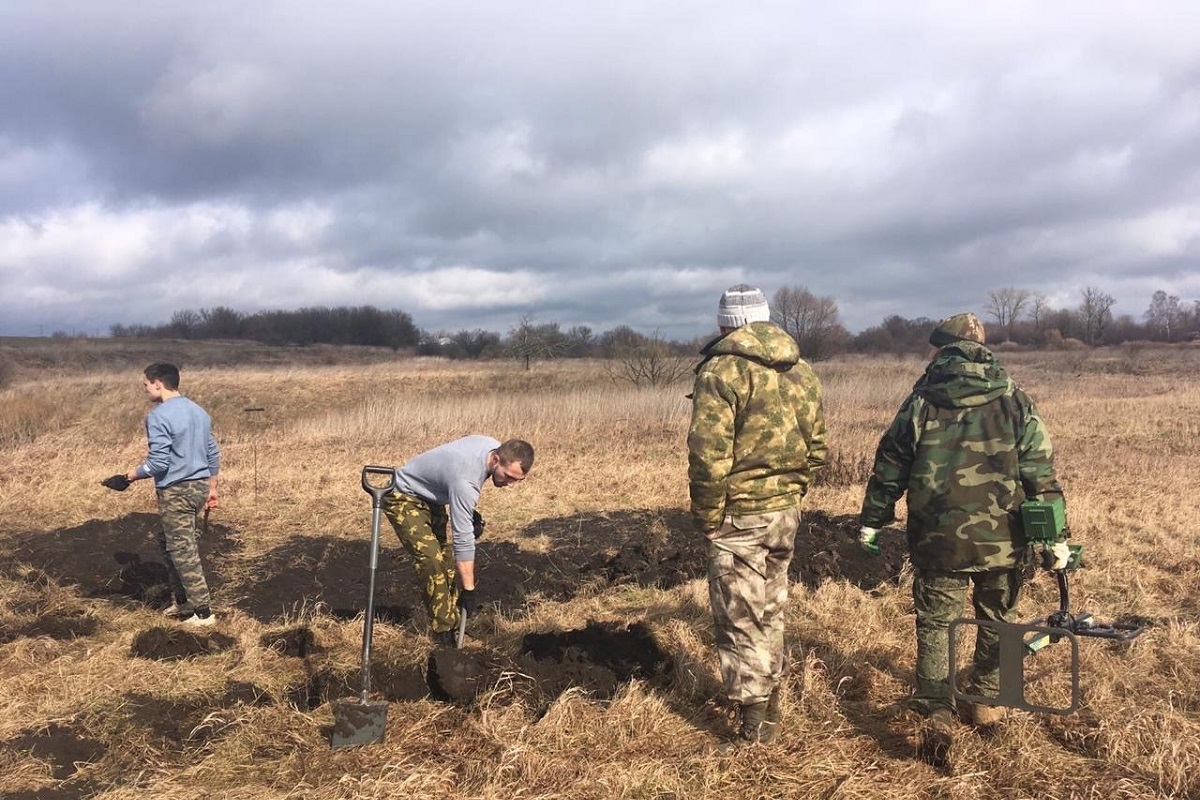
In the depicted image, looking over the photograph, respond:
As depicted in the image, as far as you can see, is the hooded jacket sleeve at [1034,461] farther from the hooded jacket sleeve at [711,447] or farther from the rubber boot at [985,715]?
the hooded jacket sleeve at [711,447]

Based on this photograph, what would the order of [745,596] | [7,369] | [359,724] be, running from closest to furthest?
[745,596] < [359,724] < [7,369]

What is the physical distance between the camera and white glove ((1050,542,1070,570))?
3.09 meters

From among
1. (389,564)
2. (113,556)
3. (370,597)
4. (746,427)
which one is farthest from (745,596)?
(113,556)

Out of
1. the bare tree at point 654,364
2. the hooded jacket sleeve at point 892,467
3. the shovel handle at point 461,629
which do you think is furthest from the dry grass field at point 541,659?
the bare tree at point 654,364

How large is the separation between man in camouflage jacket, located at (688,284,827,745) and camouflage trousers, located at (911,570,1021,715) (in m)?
0.70

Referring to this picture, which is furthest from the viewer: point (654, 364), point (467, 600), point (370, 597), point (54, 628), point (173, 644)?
point (654, 364)

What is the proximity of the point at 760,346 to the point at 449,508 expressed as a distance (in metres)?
2.15

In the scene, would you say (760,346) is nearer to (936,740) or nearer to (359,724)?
(936,740)

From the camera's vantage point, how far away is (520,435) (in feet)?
49.7

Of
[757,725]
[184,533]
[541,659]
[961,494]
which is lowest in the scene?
[541,659]

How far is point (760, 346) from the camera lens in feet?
10.3

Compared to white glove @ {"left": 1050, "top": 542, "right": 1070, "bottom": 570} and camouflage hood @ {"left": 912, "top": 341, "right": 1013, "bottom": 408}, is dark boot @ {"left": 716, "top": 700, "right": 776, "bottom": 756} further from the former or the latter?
camouflage hood @ {"left": 912, "top": 341, "right": 1013, "bottom": 408}

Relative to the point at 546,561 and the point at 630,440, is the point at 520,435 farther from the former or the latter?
the point at 546,561

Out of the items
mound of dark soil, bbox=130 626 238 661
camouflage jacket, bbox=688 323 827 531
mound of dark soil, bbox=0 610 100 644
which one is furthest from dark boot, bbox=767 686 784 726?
mound of dark soil, bbox=0 610 100 644
